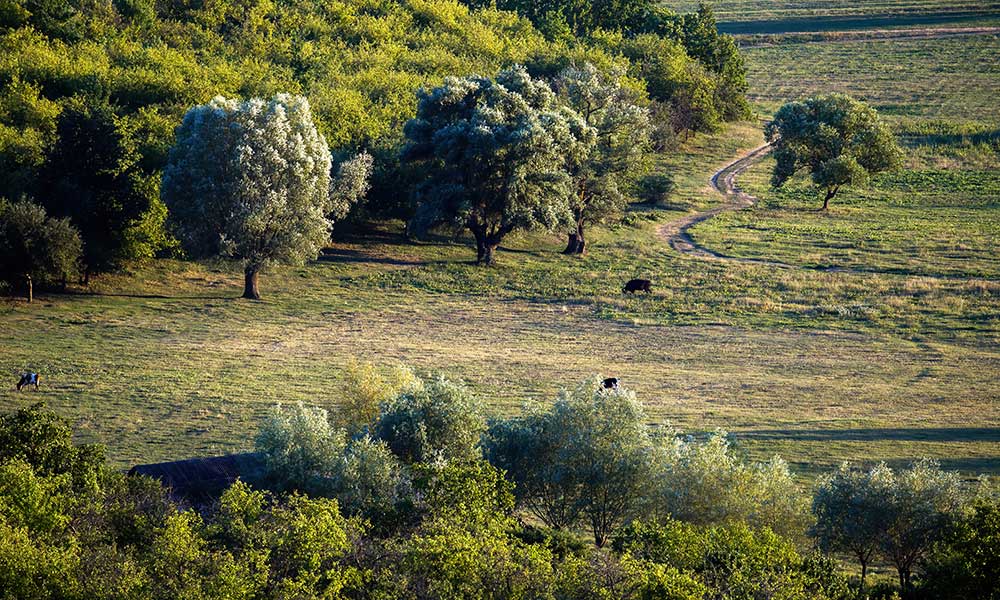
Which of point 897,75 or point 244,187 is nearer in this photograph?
point 244,187

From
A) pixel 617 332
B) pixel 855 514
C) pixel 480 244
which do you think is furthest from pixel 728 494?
pixel 480 244

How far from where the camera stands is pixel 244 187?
2400 inches

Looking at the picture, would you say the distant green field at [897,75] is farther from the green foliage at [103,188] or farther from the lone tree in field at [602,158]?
the green foliage at [103,188]

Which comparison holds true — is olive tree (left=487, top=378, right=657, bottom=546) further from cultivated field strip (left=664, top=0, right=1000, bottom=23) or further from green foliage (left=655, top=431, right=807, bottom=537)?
cultivated field strip (left=664, top=0, right=1000, bottom=23)

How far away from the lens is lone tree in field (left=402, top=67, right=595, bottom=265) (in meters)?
69.8

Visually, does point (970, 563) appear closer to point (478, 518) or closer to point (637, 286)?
point (478, 518)

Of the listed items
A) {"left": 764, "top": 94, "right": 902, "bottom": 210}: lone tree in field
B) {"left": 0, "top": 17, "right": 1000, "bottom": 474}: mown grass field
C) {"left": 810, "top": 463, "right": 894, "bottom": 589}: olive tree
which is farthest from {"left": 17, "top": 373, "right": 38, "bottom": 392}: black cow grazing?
{"left": 764, "top": 94, "right": 902, "bottom": 210}: lone tree in field

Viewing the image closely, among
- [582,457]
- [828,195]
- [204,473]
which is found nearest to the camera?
[582,457]

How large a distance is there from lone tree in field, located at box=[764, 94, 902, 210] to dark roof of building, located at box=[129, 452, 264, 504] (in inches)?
2461

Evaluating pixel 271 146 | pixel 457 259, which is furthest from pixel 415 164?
pixel 271 146

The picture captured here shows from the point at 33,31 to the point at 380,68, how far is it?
26.3 meters

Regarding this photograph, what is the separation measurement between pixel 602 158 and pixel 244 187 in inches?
988

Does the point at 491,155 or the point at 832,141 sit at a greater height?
the point at 832,141

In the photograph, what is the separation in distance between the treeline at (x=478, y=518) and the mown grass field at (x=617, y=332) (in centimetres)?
759
